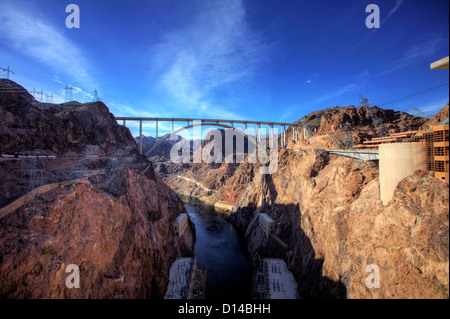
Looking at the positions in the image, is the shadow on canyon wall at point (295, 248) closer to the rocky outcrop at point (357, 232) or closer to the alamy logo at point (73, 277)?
the rocky outcrop at point (357, 232)

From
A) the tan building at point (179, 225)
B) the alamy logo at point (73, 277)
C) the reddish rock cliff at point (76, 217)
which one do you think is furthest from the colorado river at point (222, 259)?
the alamy logo at point (73, 277)

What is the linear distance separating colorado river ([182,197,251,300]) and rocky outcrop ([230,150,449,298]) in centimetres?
467

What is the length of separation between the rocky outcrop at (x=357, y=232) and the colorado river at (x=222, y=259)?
4.67m

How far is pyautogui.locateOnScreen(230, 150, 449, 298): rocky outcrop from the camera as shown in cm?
Result: 989

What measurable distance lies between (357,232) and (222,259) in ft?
75.4

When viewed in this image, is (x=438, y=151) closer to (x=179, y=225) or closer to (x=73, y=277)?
(x=73, y=277)

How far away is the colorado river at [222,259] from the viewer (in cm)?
2478

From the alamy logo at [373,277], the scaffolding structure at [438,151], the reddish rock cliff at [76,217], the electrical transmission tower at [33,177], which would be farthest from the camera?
the alamy logo at [373,277]

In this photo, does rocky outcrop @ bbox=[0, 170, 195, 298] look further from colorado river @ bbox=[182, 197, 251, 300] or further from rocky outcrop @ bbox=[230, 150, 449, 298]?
rocky outcrop @ bbox=[230, 150, 449, 298]

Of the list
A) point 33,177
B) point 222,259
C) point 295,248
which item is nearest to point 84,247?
point 33,177

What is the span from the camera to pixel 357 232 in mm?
14602

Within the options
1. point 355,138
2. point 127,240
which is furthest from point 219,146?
point 127,240

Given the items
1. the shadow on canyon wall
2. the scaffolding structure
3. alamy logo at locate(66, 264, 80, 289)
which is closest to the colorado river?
the shadow on canyon wall
